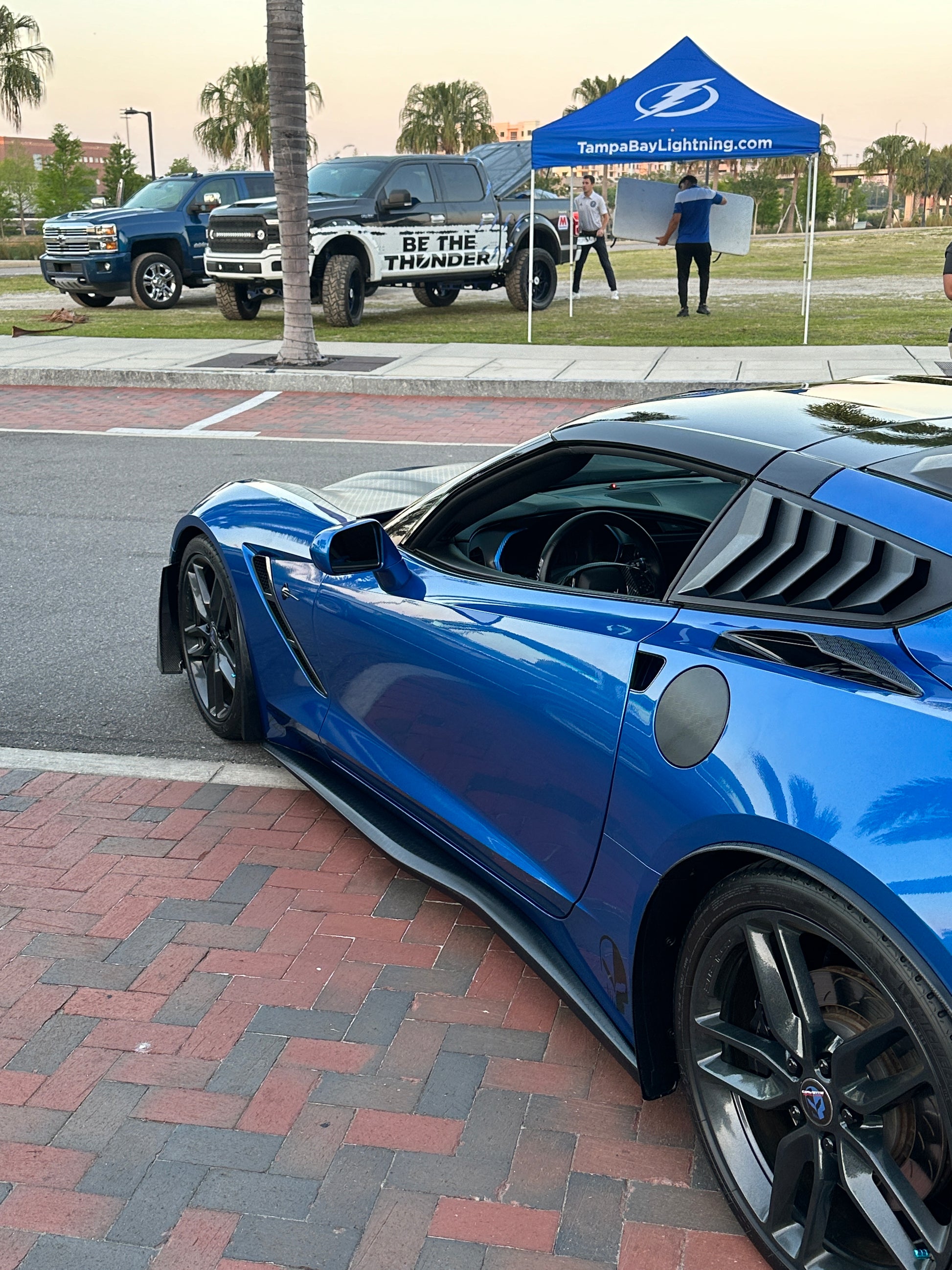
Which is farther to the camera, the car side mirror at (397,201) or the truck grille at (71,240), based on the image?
the truck grille at (71,240)

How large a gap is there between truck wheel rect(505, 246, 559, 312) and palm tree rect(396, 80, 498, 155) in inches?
2295

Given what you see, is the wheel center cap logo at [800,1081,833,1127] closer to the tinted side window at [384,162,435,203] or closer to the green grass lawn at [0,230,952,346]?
the green grass lawn at [0,230,952,346]

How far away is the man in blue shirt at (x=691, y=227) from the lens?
16.6 meters

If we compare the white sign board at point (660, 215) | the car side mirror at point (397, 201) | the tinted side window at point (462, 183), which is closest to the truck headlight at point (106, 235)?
the car side mirror at point (397, 201)

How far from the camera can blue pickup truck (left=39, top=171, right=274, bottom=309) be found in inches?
789

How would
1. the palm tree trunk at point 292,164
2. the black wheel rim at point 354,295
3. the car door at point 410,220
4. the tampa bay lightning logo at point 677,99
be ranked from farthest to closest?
the black wheel rim at point 354,295 → the car door at point 410,220 → the tampa bay lightning logo at point 677,99 → the palm tree trunk at point 292,164

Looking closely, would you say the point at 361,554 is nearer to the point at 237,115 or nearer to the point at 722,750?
the point at 722,750

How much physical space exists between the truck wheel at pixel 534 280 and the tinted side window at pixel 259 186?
461 cm

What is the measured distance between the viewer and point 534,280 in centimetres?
1983

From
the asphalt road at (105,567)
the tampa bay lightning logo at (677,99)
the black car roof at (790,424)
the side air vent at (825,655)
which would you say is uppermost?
the tampa bay lightning logo at (677,99)

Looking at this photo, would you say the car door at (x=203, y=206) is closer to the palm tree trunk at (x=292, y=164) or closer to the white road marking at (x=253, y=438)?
the palm tree trunk at (x=292, y=164)

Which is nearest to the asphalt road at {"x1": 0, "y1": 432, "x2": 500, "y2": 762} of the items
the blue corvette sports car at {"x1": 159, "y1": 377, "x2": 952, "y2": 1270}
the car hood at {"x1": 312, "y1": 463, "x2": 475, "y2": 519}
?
the car hood at {"x1": 312, "y1": 463, "x2": 475, "y2": 519}

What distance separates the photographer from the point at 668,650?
2305 mm

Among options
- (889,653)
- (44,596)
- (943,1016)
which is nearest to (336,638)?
(889,653)
